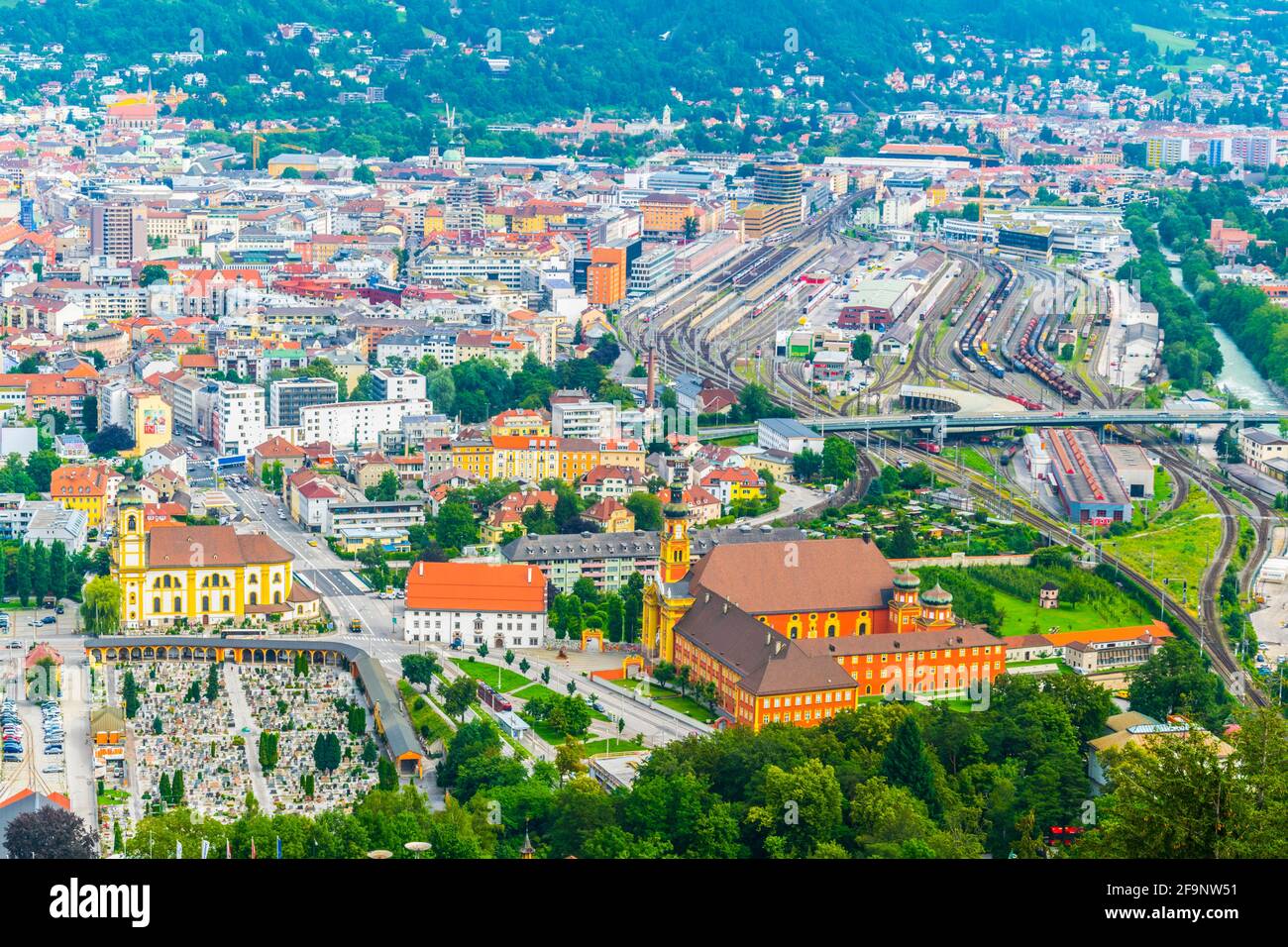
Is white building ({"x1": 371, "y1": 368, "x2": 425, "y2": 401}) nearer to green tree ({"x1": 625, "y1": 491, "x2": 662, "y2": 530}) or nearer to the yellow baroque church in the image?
green tree ({"x1": 625, "y1": 491, "x2": 662, "y2": 530})

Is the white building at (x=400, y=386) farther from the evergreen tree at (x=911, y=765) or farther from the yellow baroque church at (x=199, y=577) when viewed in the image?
the evergreen tree at (x=911, y=765)

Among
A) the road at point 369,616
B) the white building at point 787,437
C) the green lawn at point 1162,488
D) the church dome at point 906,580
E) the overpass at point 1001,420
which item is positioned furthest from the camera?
the overpass at point 1001,420

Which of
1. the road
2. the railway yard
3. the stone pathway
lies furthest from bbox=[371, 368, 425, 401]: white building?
the stone pathway

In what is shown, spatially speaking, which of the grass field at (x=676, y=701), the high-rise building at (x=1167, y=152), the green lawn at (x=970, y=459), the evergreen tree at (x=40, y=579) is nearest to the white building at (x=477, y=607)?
the grass field at (x=676, y=701)

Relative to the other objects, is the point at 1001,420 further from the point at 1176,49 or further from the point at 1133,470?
the point at 1176,49

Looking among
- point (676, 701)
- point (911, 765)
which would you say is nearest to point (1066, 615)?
point (676, 701)

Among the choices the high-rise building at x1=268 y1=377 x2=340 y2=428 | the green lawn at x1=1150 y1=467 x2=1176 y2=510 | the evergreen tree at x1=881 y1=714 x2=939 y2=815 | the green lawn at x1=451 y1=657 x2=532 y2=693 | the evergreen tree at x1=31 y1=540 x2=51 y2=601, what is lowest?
the green lawn at x1=451 y1=657 x2=532 y2=693
